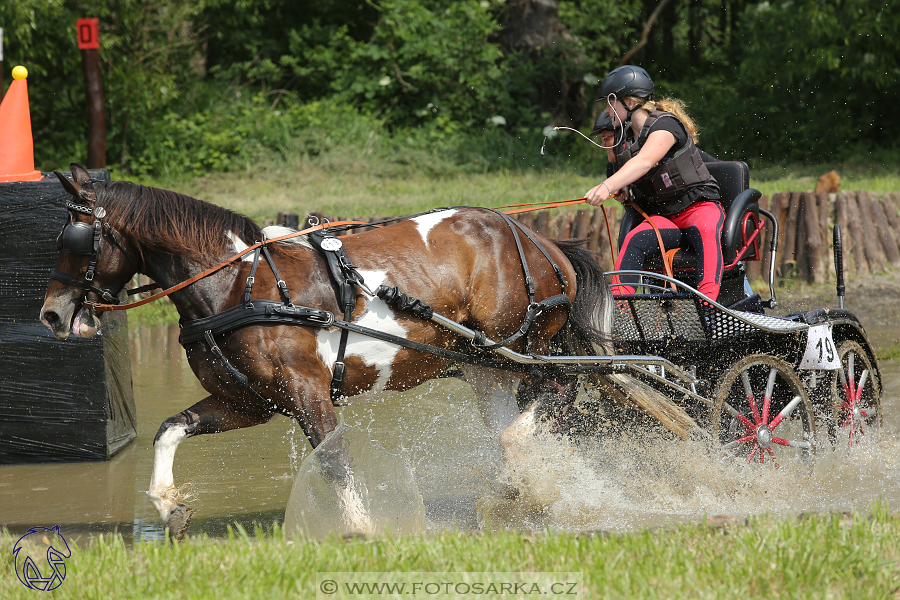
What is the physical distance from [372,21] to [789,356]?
627 inches

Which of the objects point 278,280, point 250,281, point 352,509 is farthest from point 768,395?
point 250,281

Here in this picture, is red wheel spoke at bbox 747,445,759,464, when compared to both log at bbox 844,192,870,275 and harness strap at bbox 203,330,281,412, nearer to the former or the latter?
harness strap at bbox 203,330,281,412

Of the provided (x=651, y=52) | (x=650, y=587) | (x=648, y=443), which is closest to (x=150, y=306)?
(x=648, y=443)

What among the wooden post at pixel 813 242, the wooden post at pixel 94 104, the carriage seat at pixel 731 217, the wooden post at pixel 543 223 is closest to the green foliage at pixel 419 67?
the wooden post at pixel 94 104

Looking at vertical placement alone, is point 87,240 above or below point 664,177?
below

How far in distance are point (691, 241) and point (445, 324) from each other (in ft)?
5.31

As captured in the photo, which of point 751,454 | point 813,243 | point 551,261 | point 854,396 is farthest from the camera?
point 813,243

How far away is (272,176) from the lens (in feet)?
47.5

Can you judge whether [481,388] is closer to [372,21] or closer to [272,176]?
[272,176]

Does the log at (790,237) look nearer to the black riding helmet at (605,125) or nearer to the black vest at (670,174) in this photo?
the black vest at (670,174)

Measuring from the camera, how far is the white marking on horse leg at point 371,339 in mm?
3701

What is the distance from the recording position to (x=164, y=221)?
142 inches

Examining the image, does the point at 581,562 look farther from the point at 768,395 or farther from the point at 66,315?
the point at 66,315

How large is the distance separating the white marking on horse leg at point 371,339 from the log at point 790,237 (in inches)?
256
